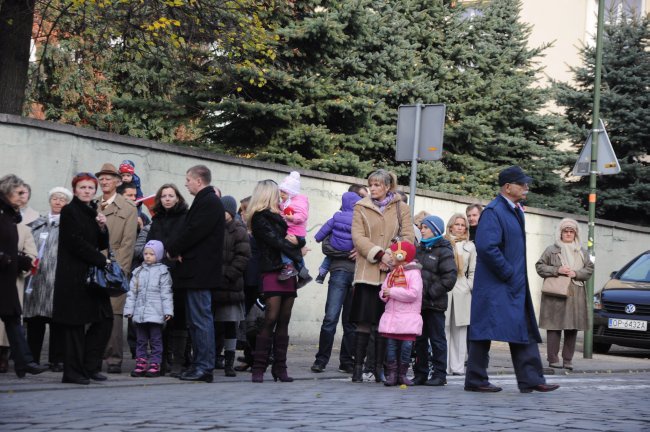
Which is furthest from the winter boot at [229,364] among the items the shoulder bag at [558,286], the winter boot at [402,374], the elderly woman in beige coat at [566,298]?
the shoulder bag at [558,286]

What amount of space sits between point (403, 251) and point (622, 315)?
8.58m

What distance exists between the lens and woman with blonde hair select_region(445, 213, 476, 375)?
43.1 feet

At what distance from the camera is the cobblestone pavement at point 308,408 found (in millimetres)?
6984

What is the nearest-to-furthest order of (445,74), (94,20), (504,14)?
1. (94,20)
2. (445,74)
3. (504,14)

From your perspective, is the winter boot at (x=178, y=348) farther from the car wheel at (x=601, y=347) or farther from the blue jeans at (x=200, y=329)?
the car wheel at (x=601, y=347)

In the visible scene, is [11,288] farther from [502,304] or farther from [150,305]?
[502,304]

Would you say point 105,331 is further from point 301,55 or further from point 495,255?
point 301,55

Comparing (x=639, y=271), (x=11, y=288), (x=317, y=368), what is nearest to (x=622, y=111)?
(x=639, y=271)

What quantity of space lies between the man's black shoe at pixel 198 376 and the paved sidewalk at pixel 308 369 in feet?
0.23

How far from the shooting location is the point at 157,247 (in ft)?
35.8

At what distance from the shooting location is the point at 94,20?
18.1m

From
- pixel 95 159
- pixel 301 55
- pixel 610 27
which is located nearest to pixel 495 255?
pixel 95 159

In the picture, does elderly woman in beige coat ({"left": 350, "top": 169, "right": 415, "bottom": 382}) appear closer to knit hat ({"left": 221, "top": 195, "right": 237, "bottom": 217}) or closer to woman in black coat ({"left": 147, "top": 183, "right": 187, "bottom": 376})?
knit hat ({"left": 221, "top": 195, "right": 237, "bottom": 217})

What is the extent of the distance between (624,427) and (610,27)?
25.5 meters
